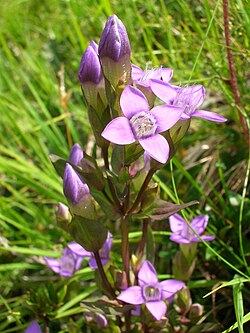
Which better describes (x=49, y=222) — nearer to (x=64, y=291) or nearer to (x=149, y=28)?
(x=64, y=291)

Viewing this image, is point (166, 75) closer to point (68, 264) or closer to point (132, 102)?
point (132, 102)

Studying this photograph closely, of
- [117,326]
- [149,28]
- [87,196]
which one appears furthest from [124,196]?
[149,28]

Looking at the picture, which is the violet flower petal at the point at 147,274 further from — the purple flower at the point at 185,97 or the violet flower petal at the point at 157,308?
the purple flower at the point at 185,97

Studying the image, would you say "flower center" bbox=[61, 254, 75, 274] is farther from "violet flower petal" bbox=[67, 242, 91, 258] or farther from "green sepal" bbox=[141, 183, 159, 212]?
"green sepal" bbox=[141, 183, 159, 212]

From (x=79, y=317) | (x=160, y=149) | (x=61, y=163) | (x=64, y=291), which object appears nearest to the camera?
(x=160, y=149)

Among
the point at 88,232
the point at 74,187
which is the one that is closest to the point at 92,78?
the point at 74,187

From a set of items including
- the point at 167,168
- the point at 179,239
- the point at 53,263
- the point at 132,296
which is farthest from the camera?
the point at 167,168

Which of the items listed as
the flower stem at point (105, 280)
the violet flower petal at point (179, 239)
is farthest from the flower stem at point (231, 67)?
the flower stem at point (105, 280)
